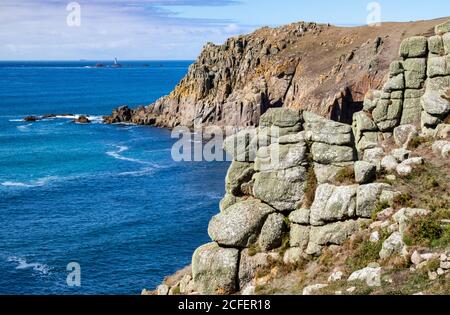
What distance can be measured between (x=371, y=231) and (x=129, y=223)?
5669 cm

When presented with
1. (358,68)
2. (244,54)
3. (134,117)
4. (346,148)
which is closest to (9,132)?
(134,117)

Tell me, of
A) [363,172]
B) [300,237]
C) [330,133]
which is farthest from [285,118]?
[300,237]

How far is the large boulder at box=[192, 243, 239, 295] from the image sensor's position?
32.8 metres

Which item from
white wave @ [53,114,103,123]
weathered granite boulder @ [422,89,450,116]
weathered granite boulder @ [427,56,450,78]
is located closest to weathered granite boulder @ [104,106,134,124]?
white wave @ [53,114,103,123]

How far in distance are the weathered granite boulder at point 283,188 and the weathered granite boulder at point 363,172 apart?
2872 mm

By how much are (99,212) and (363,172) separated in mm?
61947

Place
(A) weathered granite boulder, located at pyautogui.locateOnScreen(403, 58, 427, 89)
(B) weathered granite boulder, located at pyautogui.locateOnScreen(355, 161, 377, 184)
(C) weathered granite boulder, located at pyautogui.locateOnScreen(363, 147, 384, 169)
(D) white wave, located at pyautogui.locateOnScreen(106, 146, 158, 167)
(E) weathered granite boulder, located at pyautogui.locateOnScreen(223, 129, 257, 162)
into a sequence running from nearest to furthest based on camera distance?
1. (B) weathered granite boulder, located at pyautogui.locateOnScreen(355, 161, 377, 184)
2. (E) weathered granite boulder, located at pyautogui.locateOnScreen(223, 129, 257, 162)
3. (C) weathered granite boulder, located at pyautogui.locateOnScreen(363, 147, 384, 169)
4. (A) weathered granite boulder, located at pyautogui.locateOnScreen(403, 58, 427, 89)
5. (D) white wave, located at pyautogui.locateOnScreen(106, 146, 158, 167)

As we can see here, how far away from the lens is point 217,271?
33.0m

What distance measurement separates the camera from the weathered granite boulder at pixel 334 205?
32094mm

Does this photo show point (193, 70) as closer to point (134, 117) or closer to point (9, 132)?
point (134, 117)

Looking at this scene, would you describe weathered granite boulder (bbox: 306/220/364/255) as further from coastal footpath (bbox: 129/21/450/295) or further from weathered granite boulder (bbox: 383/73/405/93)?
weathered granite boulder (bbox: 383/73/405/93)

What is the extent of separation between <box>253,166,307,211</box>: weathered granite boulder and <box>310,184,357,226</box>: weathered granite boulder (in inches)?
53.9

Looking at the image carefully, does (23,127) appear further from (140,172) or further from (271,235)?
(271,235)

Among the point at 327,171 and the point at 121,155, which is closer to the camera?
the point at 327,171
